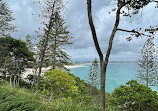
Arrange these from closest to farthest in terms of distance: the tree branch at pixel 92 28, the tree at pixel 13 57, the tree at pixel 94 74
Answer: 1. the tree branch at pixel 92 28
2. the tree at pixel 13 57
3. the tree at pixel 94 74

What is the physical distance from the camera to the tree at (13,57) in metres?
13.6

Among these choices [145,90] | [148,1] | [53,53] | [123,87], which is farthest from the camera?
[53,53]

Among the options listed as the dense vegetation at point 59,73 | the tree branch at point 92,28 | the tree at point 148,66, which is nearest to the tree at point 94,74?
the dense vegetation at point 59,73

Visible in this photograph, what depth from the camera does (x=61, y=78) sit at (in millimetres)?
7996

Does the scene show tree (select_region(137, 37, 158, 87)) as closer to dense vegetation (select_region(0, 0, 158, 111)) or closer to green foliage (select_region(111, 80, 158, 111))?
dense vegetation (select_region(0, 0, 158, 111))

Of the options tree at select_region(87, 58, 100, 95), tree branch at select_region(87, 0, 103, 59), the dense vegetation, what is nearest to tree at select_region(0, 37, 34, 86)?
the dense vegetation

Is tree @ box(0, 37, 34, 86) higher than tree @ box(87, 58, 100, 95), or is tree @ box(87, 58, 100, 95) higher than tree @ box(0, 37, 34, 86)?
tree @ box(0, 37, 34, 86)

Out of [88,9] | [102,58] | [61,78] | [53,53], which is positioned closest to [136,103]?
[102,58]

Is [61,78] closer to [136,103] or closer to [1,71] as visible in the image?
[136,103]

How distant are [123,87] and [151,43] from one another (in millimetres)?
11807

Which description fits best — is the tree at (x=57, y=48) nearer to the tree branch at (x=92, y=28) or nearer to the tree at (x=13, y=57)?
Answer: the tree at (x=13, y=57)

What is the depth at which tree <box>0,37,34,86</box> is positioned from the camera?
44.6 feet

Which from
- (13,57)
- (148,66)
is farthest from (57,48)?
(148,66)

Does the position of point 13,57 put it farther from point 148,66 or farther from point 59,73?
point 148,66
